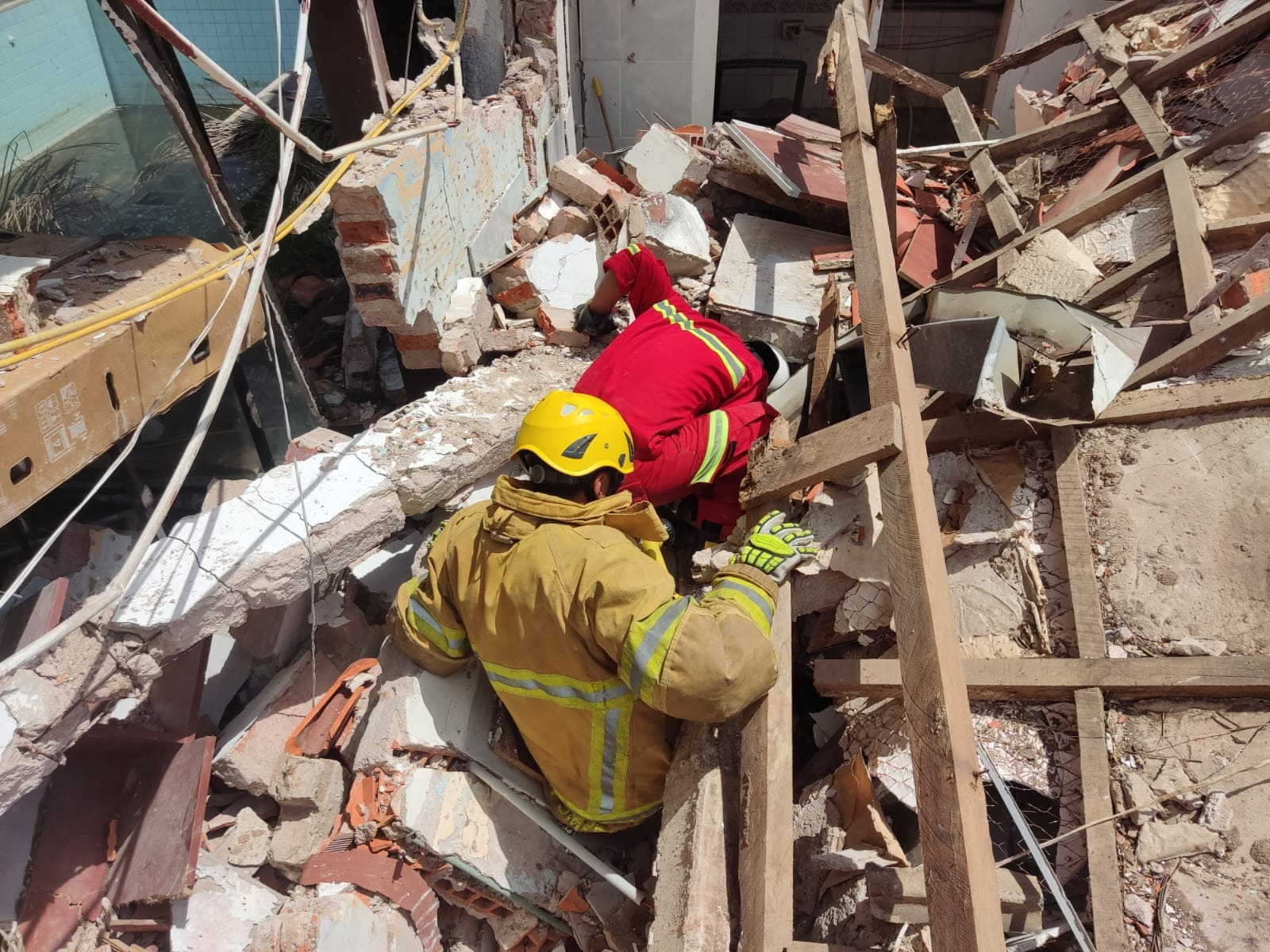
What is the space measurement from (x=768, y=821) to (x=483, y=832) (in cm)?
118

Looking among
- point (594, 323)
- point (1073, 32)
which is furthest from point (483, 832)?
point (1073, 32)

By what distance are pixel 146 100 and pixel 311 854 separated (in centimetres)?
739

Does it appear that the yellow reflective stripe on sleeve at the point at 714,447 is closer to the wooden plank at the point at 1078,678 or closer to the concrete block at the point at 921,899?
the wooden plank at the point at 1078,678

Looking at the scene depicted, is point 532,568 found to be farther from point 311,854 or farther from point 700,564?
point 311,854

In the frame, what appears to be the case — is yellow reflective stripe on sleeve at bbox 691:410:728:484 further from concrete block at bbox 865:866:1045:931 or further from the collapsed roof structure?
concrete block at bbox 865:866:1045:931

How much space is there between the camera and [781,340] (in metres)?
4.40

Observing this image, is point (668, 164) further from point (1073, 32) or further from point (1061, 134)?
point (1073, 32)

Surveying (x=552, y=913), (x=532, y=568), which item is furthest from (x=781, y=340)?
(x=552, y=913)

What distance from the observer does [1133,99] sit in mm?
4312

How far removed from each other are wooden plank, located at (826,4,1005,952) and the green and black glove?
36 cm

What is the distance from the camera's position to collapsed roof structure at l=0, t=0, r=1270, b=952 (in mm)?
2029

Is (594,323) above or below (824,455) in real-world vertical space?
below

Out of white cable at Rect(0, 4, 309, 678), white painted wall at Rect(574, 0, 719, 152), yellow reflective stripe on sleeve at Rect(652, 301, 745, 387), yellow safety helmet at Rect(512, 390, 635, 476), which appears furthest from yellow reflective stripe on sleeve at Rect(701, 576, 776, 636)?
white painted wall at Rect(574, 0, 719, 152)

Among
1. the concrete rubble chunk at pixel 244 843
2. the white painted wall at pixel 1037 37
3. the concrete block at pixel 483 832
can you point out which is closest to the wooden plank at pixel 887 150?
the concrete block at pixel 483 832
